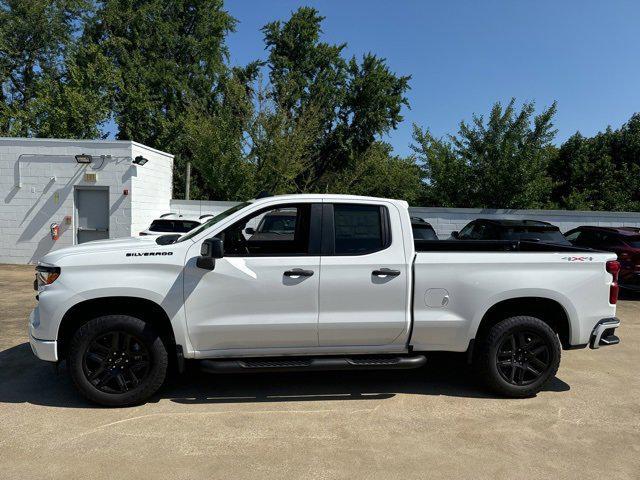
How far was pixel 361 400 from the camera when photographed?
466 cm

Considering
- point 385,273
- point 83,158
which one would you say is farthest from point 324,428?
point 83,158

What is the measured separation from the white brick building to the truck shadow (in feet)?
29.2

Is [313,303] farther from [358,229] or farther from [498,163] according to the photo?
[498,163]

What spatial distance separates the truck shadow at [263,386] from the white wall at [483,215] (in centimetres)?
1088

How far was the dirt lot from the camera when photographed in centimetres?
343

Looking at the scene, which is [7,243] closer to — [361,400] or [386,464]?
[361,400]

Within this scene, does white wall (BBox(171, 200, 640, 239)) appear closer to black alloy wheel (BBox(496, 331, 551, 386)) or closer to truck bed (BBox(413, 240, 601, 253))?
truck bed (BBox(413, 240, 601, 253))

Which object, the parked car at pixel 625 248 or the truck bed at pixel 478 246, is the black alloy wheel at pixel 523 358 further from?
the parked car at pixel 625 248

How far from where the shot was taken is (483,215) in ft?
53.7

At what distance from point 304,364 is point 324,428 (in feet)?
1.93

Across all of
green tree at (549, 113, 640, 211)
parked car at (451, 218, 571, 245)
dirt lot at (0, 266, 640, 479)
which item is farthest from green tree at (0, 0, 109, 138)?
green tree at (549, 113, 640, 211)

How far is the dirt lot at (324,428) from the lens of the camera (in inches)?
135

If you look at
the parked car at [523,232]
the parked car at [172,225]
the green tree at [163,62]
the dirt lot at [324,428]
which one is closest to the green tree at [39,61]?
the green tree at [163,62]

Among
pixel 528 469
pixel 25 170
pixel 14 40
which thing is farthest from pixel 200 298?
pixel 14 40
